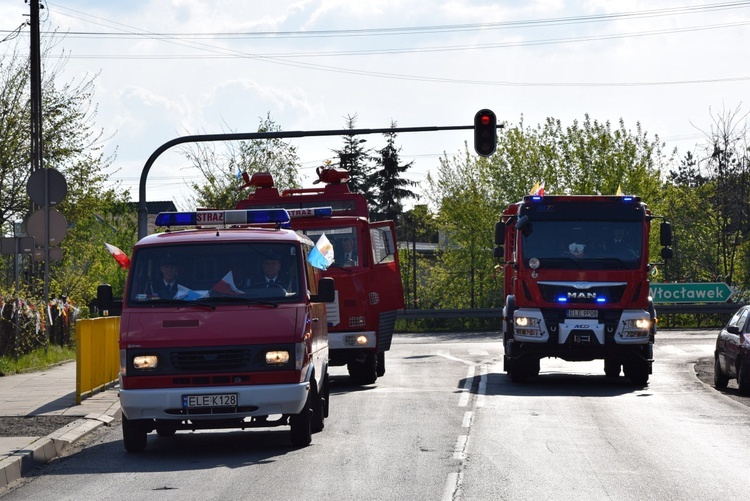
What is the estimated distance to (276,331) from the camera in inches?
470

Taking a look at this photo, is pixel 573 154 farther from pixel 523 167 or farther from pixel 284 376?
pixel 284 376

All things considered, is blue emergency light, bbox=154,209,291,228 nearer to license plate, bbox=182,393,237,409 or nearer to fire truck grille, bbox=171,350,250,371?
fire truck grille, bbox=171,350,250,371

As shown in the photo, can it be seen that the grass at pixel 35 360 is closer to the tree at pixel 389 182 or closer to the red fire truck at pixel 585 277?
the red fire truck at pixel 585 277

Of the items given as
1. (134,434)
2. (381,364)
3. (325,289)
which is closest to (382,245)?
(381,364)

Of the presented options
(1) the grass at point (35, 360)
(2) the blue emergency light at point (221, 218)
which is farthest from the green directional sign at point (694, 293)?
(2) the blue emergency light at point (221, 218)

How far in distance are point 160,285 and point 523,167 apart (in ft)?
173

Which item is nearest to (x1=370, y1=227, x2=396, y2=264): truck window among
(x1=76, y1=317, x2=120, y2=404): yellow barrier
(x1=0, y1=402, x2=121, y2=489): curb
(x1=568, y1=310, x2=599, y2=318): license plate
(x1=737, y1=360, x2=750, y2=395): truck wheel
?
(x1=568, y1=310, x2=599, y2=318): license plate

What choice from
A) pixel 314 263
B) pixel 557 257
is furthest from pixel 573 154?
pixel 314 263

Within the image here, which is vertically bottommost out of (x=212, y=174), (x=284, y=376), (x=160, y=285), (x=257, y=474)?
(x=257, y=474)

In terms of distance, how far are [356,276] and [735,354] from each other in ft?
19.7

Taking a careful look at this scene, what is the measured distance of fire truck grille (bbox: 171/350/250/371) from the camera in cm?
1188

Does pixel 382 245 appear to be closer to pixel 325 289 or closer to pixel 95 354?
pixel 95 354

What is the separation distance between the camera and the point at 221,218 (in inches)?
536

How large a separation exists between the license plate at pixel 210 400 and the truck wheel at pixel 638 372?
10386 mm
